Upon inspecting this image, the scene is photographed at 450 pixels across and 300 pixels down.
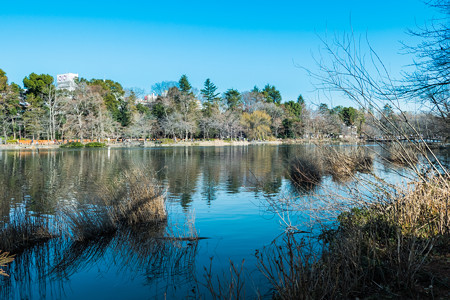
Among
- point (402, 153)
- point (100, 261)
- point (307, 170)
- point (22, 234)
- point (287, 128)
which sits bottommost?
point (100, 261)

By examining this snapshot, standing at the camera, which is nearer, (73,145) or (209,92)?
(73,145)

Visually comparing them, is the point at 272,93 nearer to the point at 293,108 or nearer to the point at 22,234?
the point at 293,108

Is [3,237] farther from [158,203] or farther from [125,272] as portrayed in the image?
[158,203]

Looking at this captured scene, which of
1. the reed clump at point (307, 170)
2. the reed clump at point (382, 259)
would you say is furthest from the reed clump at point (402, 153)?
the reed clump at point (307, 170)

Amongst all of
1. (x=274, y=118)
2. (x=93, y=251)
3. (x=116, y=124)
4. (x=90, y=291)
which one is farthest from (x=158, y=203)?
(x=274, y=118)

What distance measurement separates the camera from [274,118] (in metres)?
78.9

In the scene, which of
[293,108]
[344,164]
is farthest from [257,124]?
[344,164]

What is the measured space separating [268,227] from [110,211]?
4.40 meters

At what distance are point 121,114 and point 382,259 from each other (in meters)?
62.7

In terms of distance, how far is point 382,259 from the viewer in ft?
14.7

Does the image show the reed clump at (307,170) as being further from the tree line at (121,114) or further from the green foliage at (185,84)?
the green foliage at (185,84)

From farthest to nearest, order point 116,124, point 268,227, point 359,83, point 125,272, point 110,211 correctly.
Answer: point 116,124 < point 268,227 < point 110,211 < point 125,272 < point 359,83

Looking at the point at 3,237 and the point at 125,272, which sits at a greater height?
the point at 3,237

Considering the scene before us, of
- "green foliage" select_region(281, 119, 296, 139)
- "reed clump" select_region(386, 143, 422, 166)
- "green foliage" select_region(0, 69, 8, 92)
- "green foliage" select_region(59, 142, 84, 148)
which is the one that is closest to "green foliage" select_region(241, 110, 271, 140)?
"green foliage" select_region(281, 119, 296, 139)
